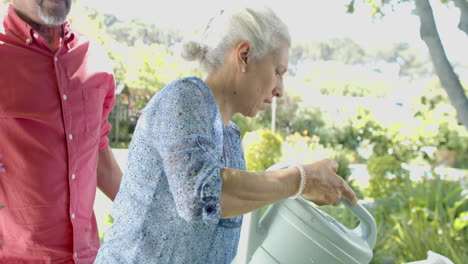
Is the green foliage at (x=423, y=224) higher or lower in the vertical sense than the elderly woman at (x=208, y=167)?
lower

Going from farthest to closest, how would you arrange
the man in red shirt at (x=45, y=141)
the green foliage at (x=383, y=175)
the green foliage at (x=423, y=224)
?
Answer: the green foliage at (x=383, y=175) → the green foliage at (x=423, y=224) → the man in red shirt at (x=45, y=141)

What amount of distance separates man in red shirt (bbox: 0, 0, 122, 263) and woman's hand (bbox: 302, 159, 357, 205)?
27.7 inches

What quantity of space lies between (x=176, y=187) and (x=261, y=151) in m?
7.52

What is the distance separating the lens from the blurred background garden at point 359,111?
340 cm

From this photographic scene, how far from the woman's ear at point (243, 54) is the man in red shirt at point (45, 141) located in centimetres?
60

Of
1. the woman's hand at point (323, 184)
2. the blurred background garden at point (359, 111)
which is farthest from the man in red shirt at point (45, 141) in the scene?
the woman's hand at point (323, 184)

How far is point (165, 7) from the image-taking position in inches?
1195

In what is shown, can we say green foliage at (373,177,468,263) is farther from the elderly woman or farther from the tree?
the elderly woman

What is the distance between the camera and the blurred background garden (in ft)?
11.2

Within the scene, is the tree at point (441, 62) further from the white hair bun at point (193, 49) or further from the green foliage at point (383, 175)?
the green foliage at point (383, 175)

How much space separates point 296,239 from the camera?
85 cm

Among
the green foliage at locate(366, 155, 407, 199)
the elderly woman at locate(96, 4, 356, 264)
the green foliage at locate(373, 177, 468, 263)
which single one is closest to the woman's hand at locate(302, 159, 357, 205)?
the elderly woman at locate(96, 4, 356, 264)

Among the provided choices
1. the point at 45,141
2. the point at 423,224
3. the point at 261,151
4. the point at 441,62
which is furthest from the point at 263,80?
the point at 261,151

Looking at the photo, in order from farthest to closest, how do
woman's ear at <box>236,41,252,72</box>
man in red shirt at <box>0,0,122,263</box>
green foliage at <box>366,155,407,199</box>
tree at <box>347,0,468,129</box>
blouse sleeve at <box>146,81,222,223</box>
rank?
green foliage at <box>366,155,407,199</box>
tree at <box>347,0,468,129</box>
man in red shirt at <box>0,0,122,263</box>
woman's ear at <box>236,41,252,72</box>
blouse sleeve at <box>146,81,222,223</box>
